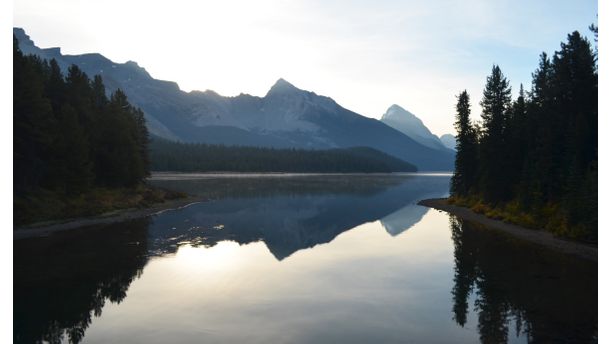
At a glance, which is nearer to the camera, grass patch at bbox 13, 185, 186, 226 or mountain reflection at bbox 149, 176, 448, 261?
mountain reflection at bbox 149, 176, 448, 261

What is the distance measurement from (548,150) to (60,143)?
59741mm

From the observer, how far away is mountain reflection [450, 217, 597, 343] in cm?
2005

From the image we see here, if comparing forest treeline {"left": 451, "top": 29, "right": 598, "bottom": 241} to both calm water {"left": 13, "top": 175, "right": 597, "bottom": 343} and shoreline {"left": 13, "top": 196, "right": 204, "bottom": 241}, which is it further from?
shoreline {"left": 13, "top": 196, "right": 204, "bottom": 241}

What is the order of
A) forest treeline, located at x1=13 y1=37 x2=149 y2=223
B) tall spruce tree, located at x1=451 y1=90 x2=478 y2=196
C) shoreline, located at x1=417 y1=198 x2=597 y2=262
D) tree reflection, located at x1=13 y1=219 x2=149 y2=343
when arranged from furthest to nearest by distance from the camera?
tall spruce tree, located at x1=451 y1=90 x2=478 y2=196 → forest treeline, located at x1=13 y1=37 x2=149 y2=223 → shoreline, located at x1=417 y1=198 x2=597 y2=262 → tree reflection, located at x1=13 y1=219 x2=149 y2=343

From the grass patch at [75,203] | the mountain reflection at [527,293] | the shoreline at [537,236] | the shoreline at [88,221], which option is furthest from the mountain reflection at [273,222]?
the mountain reflection at [527,293]

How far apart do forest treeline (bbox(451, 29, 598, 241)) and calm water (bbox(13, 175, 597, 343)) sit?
7.18 m

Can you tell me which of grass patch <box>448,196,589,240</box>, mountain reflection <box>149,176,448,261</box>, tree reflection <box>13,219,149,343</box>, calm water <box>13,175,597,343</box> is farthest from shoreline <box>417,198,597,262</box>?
tree reflection <box>13,219,149,343</box>

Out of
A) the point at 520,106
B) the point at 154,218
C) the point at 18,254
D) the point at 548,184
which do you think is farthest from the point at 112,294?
the point at 520,106

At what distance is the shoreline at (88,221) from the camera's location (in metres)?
44.0

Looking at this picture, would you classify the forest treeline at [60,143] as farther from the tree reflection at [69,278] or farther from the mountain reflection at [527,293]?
the mountain reflection at [527,293]

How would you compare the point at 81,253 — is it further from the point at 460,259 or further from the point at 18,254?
the point at 460,259

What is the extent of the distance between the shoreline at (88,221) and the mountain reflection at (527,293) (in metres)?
38.2

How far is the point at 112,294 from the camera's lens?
25.8 metres

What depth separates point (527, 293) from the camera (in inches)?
1011
